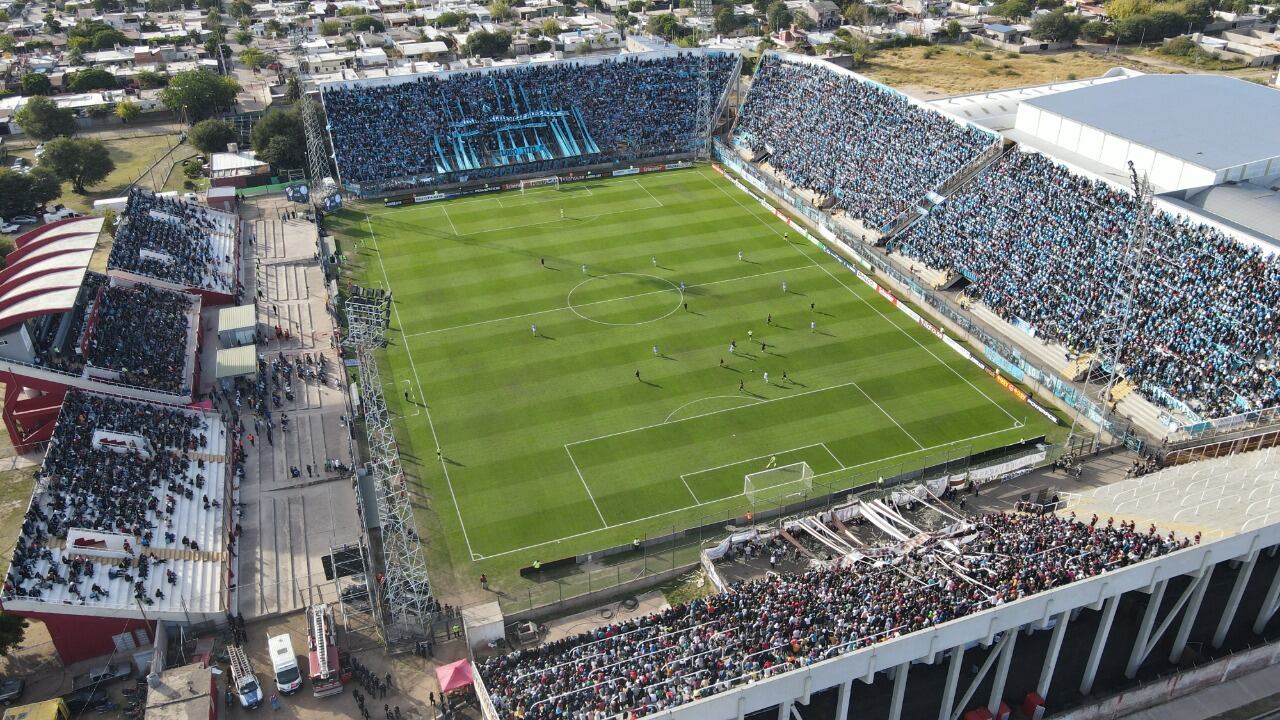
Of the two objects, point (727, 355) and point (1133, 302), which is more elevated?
point (1133, 302)

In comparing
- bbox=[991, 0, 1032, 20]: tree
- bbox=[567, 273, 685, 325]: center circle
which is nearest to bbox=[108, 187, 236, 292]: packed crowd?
bbox=[567, 273, 685, 325]: center circle

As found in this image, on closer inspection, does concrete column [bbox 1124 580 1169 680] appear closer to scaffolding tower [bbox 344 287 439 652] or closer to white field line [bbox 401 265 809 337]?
scaffolding tower [bbox 344 287 439 652]

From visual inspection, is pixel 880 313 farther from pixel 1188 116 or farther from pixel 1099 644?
pixel 1099 644

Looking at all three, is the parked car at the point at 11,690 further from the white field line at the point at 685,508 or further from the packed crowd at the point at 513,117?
the packed crowd at the point at 513,117

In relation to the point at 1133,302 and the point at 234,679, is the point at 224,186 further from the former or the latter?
the point at 1133,302

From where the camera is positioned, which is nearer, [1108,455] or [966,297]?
[1108,455]

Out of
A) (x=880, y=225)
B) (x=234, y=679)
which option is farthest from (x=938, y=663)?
(x=880, y=225)

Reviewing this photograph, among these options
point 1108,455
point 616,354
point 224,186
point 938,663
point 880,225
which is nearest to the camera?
point 938,663
